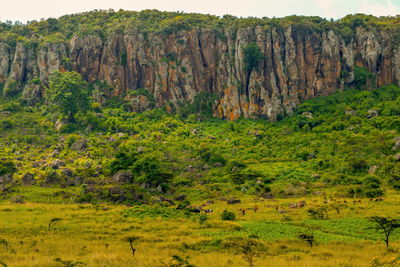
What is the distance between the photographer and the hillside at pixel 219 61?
275 ft

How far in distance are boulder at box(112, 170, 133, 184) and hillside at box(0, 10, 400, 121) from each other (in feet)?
124

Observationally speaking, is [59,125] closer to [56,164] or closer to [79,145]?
[79,145]

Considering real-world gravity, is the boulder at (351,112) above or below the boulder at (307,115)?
above

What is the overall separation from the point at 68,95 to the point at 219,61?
35.6m

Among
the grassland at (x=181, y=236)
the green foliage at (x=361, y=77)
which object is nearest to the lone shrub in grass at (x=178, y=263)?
the grassland at (x=181, y=236)

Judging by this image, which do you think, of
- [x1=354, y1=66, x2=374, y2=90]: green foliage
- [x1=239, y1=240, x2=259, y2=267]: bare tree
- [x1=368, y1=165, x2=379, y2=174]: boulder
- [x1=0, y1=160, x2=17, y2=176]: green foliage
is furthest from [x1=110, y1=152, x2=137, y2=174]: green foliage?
[x1=354, y1=66, x2=374, y2=90]: green foliage

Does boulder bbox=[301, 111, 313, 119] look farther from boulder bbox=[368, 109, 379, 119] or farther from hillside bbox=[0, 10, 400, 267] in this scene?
boulder bbox=[368, 109, 379, 119]

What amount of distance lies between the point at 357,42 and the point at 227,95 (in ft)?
112

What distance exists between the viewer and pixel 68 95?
2803 inches

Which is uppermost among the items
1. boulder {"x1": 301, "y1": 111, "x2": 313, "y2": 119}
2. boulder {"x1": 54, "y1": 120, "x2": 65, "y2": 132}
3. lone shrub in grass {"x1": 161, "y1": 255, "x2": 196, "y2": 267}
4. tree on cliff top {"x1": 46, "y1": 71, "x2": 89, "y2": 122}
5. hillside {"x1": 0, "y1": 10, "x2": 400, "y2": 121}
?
hillside {"x1": 0, "y1": 10, "x2": 400, "y2": 121}

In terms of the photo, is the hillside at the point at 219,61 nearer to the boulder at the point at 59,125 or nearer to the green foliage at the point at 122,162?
the boulder at the point at 59,125

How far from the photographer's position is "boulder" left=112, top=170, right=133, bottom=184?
4681 cm

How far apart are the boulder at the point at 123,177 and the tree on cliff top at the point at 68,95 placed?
3035 cm

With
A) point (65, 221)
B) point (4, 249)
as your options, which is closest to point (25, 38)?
point (65, 221)
